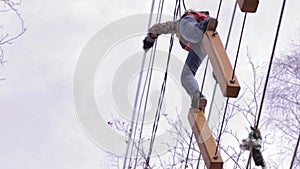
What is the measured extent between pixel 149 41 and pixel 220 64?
0.73m

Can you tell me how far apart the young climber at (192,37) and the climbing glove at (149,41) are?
0.32 ft

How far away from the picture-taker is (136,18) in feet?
10.1

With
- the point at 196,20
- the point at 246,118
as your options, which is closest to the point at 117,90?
the point at 196,20

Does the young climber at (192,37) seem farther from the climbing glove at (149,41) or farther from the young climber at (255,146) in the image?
the young climber at (255,146)

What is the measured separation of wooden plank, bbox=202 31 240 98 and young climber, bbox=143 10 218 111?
5 cm

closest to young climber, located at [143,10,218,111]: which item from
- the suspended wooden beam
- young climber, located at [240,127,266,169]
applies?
the suspended wooden beam

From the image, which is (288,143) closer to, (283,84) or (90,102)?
(283,84)

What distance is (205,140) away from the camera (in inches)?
69.0

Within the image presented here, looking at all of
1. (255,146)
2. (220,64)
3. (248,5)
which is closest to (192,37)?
(220,64)

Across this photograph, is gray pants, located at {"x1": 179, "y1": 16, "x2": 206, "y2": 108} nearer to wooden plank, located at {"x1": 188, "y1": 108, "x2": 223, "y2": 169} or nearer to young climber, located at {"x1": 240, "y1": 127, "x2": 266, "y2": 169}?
wooden plank, located at {"x1": 188, "y1": 108, "x2": 223, "y2": 169}

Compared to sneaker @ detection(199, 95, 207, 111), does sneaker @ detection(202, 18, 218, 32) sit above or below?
above

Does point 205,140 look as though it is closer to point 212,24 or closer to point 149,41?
point 212,24

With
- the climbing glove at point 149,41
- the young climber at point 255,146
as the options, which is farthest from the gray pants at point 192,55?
the young climber at point 255,146

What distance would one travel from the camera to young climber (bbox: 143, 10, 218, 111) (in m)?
1.84
